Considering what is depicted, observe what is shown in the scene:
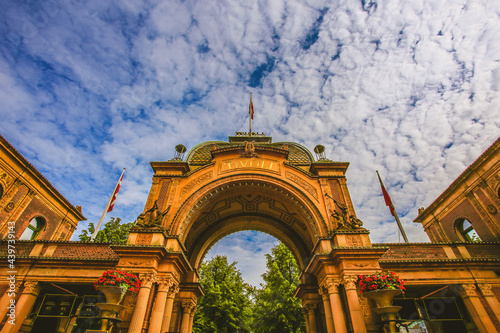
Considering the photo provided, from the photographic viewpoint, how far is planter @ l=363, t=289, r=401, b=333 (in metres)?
8.50

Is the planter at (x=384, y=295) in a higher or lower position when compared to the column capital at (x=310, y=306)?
lower

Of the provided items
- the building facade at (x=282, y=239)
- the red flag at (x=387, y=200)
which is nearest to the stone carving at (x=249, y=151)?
the building facade at (x=282, y=239)

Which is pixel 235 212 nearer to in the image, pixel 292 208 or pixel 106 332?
pixel 292 208

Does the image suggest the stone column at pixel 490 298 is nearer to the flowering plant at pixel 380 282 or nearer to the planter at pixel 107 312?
the flowering plant at pixel 380 282

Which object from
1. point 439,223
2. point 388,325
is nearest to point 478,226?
point 439,223

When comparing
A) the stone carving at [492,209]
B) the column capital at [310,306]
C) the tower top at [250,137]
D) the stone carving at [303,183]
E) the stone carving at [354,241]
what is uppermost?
the tower top at [250,137]

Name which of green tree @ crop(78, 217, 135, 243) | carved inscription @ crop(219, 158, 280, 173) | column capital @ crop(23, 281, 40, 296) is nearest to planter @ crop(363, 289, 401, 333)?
carved inscription @ crop(219, 158, 280, 173)

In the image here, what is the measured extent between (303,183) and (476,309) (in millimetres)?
10039

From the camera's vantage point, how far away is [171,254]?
11156 millimetres

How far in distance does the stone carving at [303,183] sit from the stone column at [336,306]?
460 centimetres

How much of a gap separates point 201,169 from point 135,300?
7468 mm

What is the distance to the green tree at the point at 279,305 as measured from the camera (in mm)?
20047

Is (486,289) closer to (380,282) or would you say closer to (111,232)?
(380,282)

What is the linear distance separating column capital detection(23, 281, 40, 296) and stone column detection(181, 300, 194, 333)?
7618 millimetres
